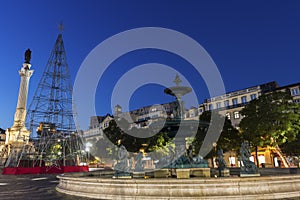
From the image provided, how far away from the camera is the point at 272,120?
26016 millimetres

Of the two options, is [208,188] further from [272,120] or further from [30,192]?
[272,120]

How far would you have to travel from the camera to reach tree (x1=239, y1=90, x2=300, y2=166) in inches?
988

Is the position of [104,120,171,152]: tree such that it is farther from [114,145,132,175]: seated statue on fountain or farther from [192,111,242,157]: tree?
[114,145,132,175]: seated statue on fountain

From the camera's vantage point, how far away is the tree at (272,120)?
82.3ft

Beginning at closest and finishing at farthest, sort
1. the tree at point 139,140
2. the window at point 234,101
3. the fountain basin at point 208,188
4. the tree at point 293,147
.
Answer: the fountain basin at point 208,188 → the tree at point 293,147 → the tree at point 139,140 → the window at point 234,101

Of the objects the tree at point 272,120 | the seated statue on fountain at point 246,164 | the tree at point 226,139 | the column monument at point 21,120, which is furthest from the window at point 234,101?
the seated statue on fountain at point 246,164

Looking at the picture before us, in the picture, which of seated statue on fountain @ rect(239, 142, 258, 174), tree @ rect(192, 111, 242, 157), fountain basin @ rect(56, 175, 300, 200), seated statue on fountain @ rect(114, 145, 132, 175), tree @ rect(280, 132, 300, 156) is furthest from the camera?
tree @ rect(192, 111, 242, 157)

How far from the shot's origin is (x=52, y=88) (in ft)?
130

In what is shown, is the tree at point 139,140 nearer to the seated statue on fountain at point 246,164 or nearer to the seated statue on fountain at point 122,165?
the seated statue on fountain at point 122,165

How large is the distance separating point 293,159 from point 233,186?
36806 mm

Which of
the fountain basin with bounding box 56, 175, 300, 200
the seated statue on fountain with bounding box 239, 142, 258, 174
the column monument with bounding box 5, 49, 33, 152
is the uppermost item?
the column monument with bounding box 5, 49, 33, 152

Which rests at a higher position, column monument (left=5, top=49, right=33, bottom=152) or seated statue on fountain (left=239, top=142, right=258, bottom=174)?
column monument (left=5, top=49, right=33, bottom=152)

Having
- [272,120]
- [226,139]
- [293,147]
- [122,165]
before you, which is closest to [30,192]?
[122,165]

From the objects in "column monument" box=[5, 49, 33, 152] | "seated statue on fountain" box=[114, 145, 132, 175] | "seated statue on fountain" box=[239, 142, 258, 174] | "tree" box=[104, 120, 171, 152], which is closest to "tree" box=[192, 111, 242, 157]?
"tree" box=[104, 120, 171, 152]
